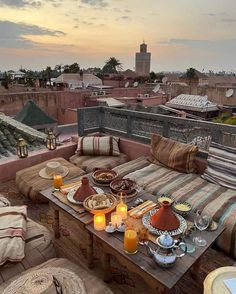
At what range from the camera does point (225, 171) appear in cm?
358

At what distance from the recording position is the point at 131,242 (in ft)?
6.58

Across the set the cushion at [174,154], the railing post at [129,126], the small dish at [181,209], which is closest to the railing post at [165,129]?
the cushion at [174,154]

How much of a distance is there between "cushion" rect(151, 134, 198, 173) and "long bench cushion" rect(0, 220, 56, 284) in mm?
2463

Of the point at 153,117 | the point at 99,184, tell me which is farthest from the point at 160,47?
the point at 99,184

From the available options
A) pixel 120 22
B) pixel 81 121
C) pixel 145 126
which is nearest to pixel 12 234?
pixel 145 126

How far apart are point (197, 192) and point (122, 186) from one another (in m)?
1.17

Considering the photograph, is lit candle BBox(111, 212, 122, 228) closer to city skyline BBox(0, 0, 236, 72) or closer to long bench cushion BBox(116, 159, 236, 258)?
long bench cushion BBox(116, 159, 236, 258)

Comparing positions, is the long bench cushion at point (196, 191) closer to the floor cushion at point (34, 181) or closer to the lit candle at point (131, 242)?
the floor cushion at point (34, 181)

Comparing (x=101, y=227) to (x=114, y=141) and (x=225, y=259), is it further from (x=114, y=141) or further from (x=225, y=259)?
(x=114, y=141)

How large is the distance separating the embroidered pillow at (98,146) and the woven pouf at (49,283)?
3188 millimetres

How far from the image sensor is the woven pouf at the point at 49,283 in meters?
1.59

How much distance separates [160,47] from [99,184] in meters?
26.7

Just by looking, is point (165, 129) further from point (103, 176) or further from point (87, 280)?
point (87, 280)

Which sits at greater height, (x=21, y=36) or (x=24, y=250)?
(x=21, y=36)
